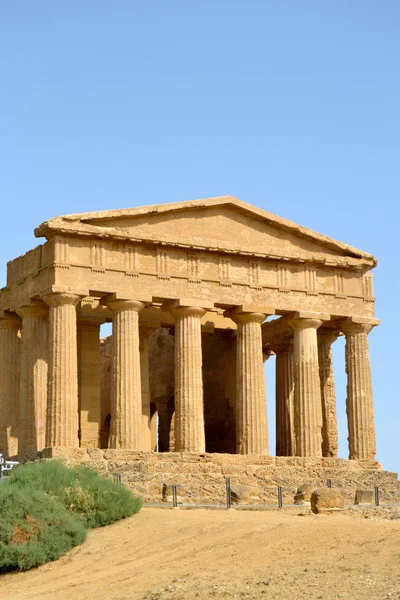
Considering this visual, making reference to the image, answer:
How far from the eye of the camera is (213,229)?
3931 cm

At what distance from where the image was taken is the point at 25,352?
38.0m

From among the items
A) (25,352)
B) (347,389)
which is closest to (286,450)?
(347,389)

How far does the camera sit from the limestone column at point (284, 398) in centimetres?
4344

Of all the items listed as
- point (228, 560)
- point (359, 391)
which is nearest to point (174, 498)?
point (228, 560)

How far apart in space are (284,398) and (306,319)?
4.81 m

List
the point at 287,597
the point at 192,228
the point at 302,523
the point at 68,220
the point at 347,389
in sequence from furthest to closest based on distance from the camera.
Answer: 1. the point at 347,389
2. the point at 192,228
3. the point at 68,220
4. the point at 302,523
5. the point at 287,597

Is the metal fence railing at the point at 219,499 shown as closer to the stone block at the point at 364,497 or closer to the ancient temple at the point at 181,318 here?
the stone block at the point at 364,497

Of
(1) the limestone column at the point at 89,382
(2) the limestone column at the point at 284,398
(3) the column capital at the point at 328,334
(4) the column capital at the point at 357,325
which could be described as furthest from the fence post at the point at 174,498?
(3) the column capital at the point at 328,334

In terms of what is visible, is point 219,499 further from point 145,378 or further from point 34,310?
point 34,310

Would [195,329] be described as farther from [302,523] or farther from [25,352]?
[302,523]

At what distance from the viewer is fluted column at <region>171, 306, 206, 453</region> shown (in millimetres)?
37438

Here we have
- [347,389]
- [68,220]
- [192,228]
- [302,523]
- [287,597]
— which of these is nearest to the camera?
[287,597]

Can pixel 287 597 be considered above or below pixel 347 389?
below

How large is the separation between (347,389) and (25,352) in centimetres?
1084
